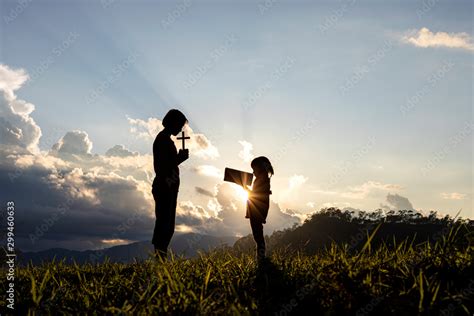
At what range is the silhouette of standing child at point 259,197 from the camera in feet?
33.3

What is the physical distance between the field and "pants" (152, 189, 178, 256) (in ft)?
4.70

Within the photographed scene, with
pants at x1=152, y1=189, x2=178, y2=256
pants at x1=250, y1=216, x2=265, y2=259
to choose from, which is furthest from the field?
pants at x1=250, y1=216, x2=265, y2=259

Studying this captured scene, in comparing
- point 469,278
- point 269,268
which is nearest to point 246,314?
point 269,268

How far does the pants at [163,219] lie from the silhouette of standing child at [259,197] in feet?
7.33

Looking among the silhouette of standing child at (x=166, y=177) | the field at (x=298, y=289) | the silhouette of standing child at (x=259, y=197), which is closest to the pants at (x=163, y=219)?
the silhouette of standing child at (x=166, y=177)

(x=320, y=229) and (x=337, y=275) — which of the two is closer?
(x=337, y=275)

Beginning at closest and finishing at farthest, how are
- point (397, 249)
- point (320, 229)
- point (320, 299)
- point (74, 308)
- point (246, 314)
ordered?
point (246, 314)
point (320, 299)
point (74, 308)
point (397, 249)
point (320, 229)

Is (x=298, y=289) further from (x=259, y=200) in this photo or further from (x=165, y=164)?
(x=259, y=200)

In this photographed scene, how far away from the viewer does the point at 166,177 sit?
852 cm

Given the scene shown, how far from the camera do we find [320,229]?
519 ft

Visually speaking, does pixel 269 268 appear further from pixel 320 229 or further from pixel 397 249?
pixel 320 229

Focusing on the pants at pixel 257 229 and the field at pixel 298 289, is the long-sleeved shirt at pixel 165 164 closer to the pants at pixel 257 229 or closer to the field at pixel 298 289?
the field at pixel 298 289

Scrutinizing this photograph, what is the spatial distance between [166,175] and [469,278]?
5.34 m

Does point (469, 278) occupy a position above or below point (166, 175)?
below
